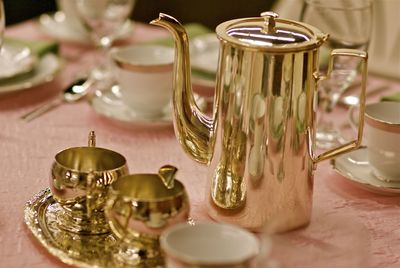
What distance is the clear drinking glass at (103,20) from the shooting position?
1.14 meters

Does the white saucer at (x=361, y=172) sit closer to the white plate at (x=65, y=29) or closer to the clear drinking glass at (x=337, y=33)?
the clear drinking glass at (x=337, y=33)

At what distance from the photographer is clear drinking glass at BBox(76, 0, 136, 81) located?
1.14 meters

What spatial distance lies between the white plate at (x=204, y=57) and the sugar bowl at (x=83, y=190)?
391 mm

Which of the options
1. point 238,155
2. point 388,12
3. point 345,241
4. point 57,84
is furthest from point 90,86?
point 388,12

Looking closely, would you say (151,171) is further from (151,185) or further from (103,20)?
(103,20)

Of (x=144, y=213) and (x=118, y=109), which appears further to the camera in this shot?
(x=118, y=109)

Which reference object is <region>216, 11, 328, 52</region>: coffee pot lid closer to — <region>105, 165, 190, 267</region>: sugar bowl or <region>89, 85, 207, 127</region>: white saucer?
<region>105, 165, 190, 267</region>: sugar bowl

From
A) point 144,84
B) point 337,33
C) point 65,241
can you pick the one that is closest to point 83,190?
point 65,241

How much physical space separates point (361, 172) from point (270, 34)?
239mm

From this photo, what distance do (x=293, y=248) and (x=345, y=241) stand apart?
0.21 feet

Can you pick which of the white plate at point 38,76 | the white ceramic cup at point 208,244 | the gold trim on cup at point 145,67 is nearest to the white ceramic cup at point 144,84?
the gold trim on cup at point 145,67

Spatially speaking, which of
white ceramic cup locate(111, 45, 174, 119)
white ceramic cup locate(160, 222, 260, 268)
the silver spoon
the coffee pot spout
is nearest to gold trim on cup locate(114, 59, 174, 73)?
white ceramic cup locate(111, 45, 174, 119)

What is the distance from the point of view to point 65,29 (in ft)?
4.27

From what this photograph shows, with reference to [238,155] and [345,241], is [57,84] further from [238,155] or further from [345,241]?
[345,241]
